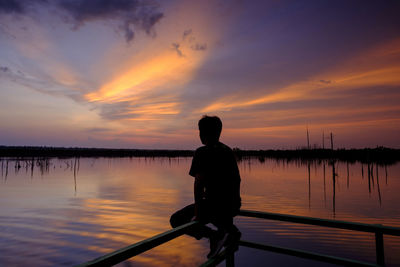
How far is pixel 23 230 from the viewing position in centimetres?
840

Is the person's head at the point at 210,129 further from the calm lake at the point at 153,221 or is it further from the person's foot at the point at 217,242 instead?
the calm lake at the point at 153,221

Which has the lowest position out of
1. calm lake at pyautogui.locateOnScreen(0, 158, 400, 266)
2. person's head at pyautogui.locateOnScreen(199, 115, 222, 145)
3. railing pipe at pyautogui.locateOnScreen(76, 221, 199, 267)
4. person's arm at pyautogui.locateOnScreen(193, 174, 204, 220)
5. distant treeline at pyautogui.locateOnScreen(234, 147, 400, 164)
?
calm lake at pyautogui.locateOnScreen(0, 158, 400, 266)

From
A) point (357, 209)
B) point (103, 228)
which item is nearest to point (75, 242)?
point (103, 228)

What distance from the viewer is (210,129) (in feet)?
9.72

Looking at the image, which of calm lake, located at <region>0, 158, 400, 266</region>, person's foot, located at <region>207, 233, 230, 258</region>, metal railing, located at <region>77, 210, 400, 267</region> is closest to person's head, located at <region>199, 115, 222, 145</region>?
metal railing, located at <region>77, 210, 400, 267</region>

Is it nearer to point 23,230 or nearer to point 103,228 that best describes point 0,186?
point 23,230

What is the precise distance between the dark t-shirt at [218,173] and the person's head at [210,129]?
86 millimetres

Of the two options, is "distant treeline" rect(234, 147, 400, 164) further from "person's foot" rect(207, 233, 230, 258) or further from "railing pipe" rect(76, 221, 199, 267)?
"railing pipe" rect(76, 221, 199, 267)

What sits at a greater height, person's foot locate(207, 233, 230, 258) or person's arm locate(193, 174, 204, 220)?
Answer: person's arm locate(193, 174, 204, 220)

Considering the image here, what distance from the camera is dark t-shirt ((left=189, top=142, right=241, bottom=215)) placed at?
2.89 metres

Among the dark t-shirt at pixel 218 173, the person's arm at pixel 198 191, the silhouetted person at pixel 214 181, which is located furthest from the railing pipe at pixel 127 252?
the dark t-shirt at pixel 218 173

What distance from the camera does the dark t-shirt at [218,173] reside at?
2.89 metres

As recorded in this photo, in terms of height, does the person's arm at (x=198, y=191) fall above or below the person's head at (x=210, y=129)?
below

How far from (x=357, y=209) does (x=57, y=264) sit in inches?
488
